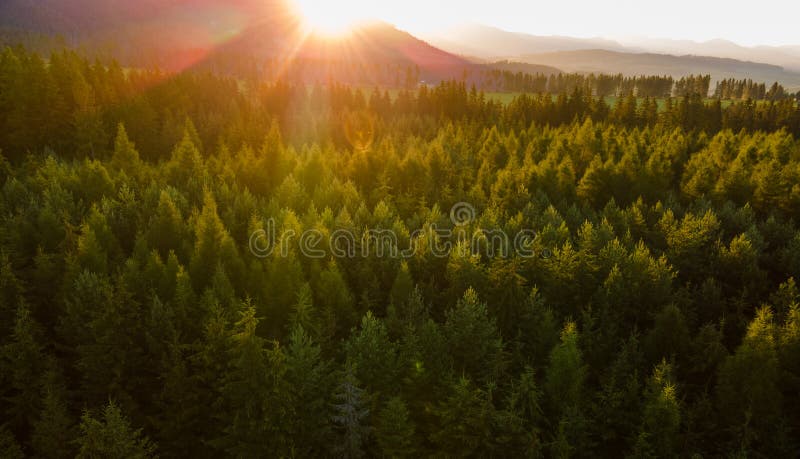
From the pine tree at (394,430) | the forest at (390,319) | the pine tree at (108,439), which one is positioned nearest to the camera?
the pine tree at (108,439)

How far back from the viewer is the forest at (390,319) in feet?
92.6

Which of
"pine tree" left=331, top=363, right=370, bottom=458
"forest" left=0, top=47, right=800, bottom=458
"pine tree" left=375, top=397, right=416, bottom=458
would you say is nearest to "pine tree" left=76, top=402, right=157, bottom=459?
"forest" left=0, top=47, right=800, bottom=458

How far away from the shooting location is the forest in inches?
1112

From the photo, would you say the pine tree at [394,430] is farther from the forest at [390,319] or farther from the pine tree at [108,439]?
the pine tree at [108,439]

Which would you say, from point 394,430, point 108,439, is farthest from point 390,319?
point 108,439

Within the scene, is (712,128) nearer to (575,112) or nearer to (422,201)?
(575,112)

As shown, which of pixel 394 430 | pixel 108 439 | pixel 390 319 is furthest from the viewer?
pixel 390 319

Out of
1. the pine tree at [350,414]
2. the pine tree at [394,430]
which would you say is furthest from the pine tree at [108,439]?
the pine tree at [394,430]

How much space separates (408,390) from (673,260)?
3632cm

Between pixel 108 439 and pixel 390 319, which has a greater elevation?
pixel 108 439

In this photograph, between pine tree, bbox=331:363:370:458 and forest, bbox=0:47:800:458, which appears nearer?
pine tree, bbox=331:363:370:458

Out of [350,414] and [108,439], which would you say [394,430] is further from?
[108,439]

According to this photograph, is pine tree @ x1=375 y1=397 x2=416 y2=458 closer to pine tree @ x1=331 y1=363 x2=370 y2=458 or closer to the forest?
the forest

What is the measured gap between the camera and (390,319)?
3566 cm
